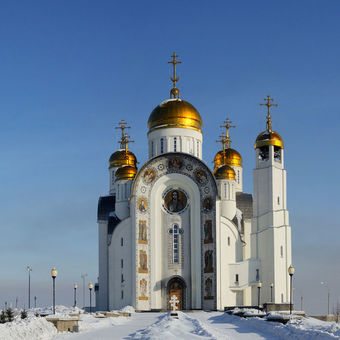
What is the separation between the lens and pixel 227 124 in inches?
2221

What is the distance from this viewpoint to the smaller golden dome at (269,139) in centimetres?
4569

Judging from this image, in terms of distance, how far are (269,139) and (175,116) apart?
6.70 meters

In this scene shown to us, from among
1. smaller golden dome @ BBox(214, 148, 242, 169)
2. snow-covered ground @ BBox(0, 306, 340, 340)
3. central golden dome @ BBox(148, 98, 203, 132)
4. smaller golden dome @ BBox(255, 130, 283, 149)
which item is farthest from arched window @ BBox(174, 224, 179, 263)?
snow-covered ground @ BBox(0, 306, 340, 340)

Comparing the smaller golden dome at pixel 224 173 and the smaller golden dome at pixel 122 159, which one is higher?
the smaller golden dome at pixel 122 159

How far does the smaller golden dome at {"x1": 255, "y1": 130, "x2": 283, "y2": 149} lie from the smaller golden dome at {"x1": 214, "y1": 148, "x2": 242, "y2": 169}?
7245mm

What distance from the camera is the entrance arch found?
143 ft

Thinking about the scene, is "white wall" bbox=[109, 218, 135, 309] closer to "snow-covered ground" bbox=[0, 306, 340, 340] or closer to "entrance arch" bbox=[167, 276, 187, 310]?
"entrance arch" bbox=[167, 276, 187, 310]

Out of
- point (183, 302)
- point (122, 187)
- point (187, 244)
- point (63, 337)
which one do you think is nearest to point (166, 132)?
point (122, 187)

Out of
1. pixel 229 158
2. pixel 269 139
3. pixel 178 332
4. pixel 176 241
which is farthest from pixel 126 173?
pixel 178 332

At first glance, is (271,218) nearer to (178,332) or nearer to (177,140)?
(177,140)

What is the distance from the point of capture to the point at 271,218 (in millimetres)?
44188

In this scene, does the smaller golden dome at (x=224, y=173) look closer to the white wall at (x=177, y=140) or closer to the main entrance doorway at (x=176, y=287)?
the white wall at (x=177, y=140)

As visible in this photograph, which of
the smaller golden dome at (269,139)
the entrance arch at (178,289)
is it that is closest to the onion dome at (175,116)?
the smaller golden dome at (269,139)

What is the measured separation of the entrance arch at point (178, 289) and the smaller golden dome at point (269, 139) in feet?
35.0
